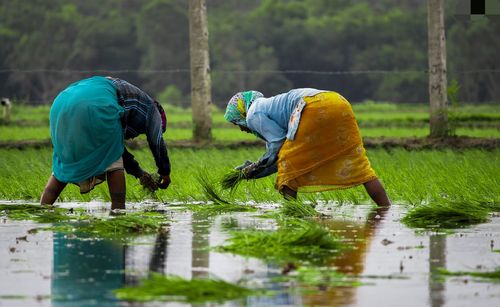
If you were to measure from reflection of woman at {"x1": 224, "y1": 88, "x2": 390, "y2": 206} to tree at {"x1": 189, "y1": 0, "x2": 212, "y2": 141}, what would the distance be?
35.8 feet

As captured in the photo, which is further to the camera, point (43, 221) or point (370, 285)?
point (43, 221)

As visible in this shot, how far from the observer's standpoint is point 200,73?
74.7 feet

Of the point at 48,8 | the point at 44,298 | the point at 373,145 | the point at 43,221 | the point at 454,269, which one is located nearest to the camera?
the point at 44,298

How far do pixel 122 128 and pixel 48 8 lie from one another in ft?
234

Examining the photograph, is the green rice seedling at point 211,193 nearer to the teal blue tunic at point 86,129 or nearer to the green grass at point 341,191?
the green grass at point 341,191

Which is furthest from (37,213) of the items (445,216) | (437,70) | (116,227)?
(437,70)

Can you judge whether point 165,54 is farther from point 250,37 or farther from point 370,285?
point 370,285

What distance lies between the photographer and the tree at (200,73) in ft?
74.3

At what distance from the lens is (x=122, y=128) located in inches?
450

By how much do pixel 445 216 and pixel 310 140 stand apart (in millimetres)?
1415

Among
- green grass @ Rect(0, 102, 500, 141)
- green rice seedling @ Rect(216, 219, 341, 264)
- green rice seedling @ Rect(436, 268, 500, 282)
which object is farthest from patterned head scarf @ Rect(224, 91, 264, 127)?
green grass @ Rect(0, 102, 500, 141)

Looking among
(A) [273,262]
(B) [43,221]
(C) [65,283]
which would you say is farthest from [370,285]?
(B) [43,221]

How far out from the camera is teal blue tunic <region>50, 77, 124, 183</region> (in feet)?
36.5

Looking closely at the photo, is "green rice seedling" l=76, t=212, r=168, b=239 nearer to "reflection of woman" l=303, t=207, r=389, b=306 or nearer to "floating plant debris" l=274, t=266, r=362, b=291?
"reflection of woman" l=303, t=207, r=389, b=306
